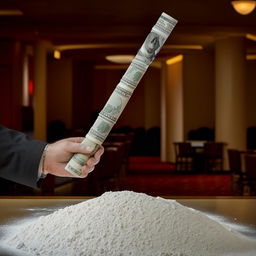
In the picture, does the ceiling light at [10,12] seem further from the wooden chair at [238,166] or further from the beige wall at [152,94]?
the beige wall at [152,94]

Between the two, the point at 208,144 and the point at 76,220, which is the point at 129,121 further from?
the point at 76,220

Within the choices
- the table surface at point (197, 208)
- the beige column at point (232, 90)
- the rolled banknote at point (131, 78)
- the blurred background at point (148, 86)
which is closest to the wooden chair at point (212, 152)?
the blurred background at point (148, 86)

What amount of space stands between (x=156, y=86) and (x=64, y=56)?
3.87m

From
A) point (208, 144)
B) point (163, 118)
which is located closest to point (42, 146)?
point (208, 144)

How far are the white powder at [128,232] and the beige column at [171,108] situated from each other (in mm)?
14433

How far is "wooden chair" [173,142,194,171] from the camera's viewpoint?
14.5m

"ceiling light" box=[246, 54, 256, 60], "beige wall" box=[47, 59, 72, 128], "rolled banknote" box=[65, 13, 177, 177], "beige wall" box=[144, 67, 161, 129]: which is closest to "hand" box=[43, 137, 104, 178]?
"rolled banknote" box=[65, 13, 177, 177]

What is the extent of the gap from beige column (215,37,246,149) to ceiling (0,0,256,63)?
38 cm

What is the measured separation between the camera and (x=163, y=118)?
18266mm

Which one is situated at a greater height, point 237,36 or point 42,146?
Answer: point 237,36

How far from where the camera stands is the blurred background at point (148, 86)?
1033 cm

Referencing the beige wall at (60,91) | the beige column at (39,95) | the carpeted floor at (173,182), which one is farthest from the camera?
the beige wall at (60,91)

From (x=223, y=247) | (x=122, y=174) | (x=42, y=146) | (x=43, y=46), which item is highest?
(x=43, y=46)

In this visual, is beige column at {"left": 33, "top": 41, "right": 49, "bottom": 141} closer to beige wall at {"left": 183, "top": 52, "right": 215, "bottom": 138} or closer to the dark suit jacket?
beige wall at {"left": 183, "top": 52, "right": 215, "bottom": 138}
